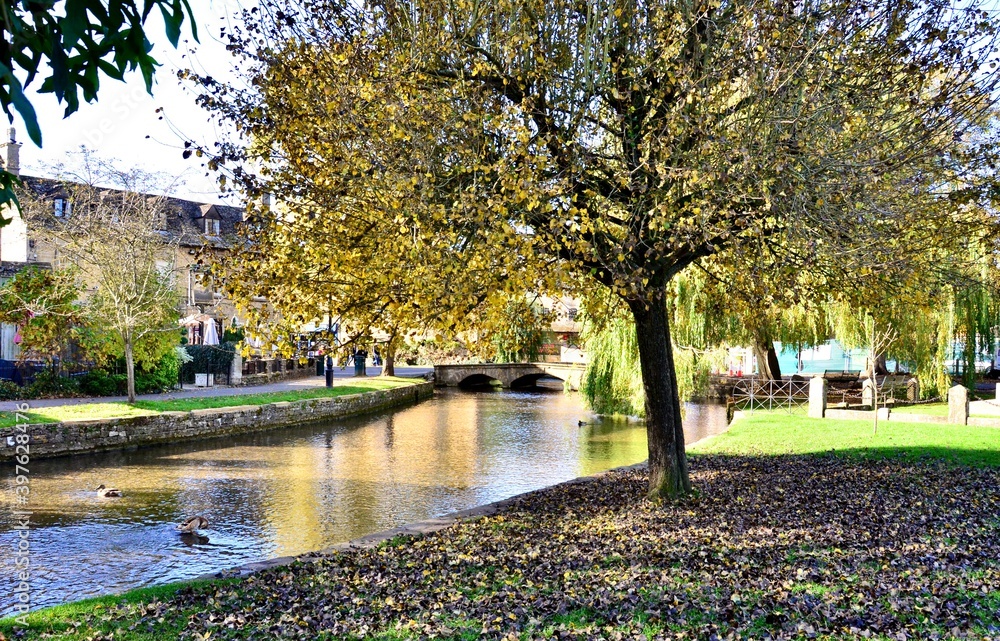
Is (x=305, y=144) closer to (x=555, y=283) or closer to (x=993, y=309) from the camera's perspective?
(x=555, y=283)

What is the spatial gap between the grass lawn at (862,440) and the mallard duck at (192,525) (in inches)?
379

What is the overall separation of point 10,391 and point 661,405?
807 inches

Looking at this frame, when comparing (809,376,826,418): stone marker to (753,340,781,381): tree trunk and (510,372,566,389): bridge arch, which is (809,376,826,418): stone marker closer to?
(753,340,781,381): tree trunk

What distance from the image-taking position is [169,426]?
2017 centimetres

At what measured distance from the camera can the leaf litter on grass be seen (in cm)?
533

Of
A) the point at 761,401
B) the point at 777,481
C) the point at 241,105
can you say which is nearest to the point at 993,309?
the point at 761,401

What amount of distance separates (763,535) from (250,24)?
8261 mm

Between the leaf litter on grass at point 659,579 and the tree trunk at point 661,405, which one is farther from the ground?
the tree trunk at point 661,405

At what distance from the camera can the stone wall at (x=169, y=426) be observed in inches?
683

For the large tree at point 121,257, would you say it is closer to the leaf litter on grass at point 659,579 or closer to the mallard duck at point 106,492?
the mallard duck at point 106,492

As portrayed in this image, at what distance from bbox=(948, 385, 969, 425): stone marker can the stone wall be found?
18933mm

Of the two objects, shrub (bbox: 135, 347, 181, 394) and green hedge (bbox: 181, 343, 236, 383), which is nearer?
shrub (bbox: 135, 347, 181, 394)

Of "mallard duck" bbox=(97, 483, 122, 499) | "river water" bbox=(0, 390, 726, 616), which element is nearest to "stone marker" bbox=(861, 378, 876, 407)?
"river water" bbox=(0, 390, 726, 616)

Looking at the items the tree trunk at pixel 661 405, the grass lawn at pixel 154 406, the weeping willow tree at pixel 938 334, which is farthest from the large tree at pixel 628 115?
the weeping willow tree at pixel 938 334
